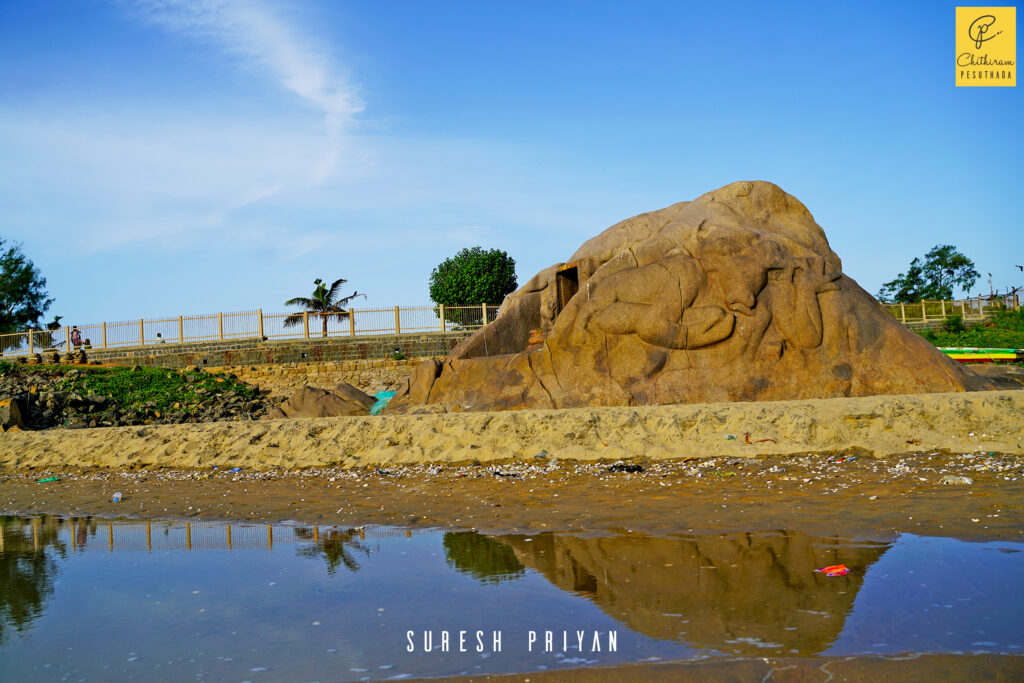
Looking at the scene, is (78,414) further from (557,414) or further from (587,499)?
(587,499)

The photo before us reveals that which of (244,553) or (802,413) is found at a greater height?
(802,413)

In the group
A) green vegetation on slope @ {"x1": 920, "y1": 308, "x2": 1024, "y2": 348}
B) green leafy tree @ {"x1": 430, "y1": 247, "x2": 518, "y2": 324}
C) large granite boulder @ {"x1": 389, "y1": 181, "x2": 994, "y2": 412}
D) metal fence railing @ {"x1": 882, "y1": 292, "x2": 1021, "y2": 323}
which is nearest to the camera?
large granite boulder @ {"x1": 389, "y1": 181, "x2": 994, "y2": 412}

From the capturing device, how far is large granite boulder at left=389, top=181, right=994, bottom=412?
11469 millimetres

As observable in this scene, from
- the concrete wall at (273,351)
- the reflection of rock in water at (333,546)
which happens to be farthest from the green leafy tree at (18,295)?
the reflection of rock in water at (333,546)

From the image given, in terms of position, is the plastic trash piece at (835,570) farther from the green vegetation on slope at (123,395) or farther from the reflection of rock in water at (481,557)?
the green vegetation on slope at (123,395)

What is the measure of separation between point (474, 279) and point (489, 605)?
38.5 m

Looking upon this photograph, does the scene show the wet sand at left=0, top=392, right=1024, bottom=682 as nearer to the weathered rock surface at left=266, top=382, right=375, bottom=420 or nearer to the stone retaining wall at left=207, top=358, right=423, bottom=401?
the weathered rock surface at left=266, top=382, right=375, bottom=420

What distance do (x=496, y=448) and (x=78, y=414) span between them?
1477 cm

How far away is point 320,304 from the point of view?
125 ft

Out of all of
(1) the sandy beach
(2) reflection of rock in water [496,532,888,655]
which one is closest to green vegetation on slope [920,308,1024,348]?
(1) the sandy beach

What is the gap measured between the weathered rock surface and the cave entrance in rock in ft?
13.9

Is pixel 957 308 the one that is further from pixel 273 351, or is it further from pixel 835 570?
pixel 835 570

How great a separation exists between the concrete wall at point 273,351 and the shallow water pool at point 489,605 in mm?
25100

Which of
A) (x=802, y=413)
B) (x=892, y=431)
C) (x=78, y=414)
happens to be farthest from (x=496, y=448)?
(x=78, y=414)
